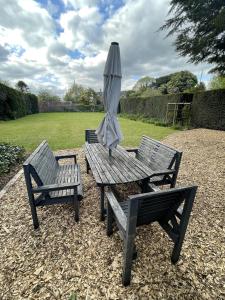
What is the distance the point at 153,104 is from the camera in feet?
54.4

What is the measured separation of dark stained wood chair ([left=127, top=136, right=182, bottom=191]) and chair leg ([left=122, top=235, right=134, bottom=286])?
1437 mm

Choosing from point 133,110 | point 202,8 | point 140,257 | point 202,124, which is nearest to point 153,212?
point 140,257

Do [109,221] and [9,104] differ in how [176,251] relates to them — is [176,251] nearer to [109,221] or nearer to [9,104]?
[109,221]

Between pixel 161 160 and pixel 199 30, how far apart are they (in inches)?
327

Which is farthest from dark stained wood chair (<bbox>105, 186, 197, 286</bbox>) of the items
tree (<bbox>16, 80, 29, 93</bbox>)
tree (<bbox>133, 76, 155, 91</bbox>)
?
tree (<bbox>16, 80, 29, 93</bbox>)

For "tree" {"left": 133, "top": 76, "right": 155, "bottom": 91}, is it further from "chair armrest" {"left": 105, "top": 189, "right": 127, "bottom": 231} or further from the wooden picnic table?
"chair armrest" {"left": 105, "top": 189, "right": 127, "bottom": 231}

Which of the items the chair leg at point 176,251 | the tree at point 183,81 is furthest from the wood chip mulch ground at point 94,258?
the tree at point 183,81

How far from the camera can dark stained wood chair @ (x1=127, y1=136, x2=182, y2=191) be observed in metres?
2.88

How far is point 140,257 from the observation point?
76.4 inches

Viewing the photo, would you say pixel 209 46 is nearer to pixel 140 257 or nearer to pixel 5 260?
pixel 140 257

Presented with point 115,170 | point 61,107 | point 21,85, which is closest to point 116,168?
point 115,170

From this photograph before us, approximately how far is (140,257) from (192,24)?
407 inches

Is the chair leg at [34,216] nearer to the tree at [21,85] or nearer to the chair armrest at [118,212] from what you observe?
the chair armrest at [118,212]

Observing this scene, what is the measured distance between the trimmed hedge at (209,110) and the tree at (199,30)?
147 cm
